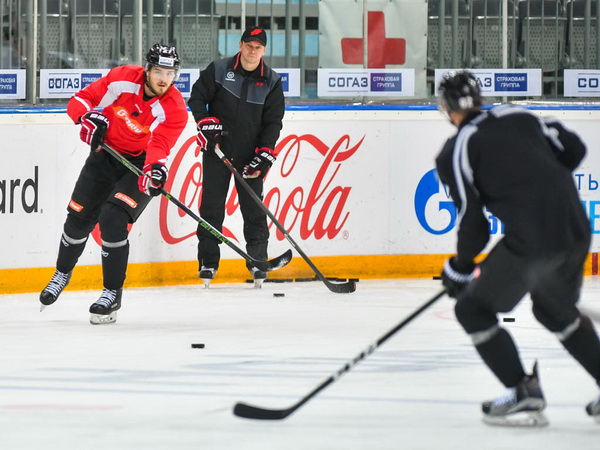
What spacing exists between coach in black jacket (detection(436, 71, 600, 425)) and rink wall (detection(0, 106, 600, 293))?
3963 millimetres

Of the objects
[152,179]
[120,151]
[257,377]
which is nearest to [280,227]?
[120,151]

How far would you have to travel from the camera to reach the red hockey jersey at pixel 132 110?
5457 millimetres

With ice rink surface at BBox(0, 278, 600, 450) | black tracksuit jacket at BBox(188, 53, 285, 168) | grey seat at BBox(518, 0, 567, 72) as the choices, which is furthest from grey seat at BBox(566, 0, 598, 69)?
black tracksuit jacket at BBox(188, 53, 285, 168)

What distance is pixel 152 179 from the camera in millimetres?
5305

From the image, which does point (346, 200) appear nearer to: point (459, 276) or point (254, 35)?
point (254, 35)

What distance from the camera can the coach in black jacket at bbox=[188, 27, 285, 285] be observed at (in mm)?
6555

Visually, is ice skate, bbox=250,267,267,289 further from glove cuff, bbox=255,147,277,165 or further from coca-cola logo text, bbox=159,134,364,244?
glove cuff, bbox=255,147,277,165

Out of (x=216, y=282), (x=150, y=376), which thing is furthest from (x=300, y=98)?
(x=150, y=376)

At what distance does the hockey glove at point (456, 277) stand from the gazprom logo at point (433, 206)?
14.2 feet

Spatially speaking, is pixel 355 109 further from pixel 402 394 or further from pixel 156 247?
pixel 402 394

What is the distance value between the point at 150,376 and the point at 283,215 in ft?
10.9

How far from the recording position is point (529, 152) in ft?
10.1

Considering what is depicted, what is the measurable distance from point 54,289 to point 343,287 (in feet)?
5.47

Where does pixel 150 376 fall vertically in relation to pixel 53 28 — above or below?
below
